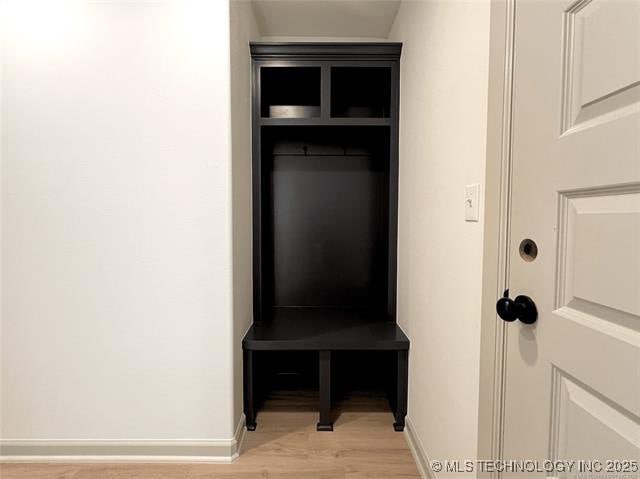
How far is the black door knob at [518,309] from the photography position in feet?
2.68

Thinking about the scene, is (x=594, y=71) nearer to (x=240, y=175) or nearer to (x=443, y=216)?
(x=443, y=216)

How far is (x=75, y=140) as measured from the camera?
1.54m

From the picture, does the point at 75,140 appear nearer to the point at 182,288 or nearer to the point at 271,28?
the point at 182,288

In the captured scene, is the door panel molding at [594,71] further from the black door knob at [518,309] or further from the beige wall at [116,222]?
the beige wall at [116,222]

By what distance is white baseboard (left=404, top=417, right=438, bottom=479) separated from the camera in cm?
146

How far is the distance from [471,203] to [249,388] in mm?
1485

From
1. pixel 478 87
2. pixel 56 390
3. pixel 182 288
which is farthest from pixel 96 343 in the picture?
pixel 478 87

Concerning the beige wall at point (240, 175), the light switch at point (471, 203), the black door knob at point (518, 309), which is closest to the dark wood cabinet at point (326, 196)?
the beige wall at point (240, 175)

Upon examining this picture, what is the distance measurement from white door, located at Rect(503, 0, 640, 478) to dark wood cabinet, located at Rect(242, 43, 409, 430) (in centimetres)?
121

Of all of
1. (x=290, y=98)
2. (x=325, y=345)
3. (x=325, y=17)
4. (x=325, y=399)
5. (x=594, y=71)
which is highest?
(x=325, y=17)

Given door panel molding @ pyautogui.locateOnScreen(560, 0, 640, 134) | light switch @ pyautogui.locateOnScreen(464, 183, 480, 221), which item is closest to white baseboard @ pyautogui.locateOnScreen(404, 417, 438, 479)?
light switch @ pyautogui.locateOnScreen(464, 183, 480, 221)

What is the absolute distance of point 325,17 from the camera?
2.10 metres

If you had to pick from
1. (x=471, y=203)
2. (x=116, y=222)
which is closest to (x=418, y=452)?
Answer: (x=471, y=203)

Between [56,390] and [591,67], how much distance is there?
89.6 inches
